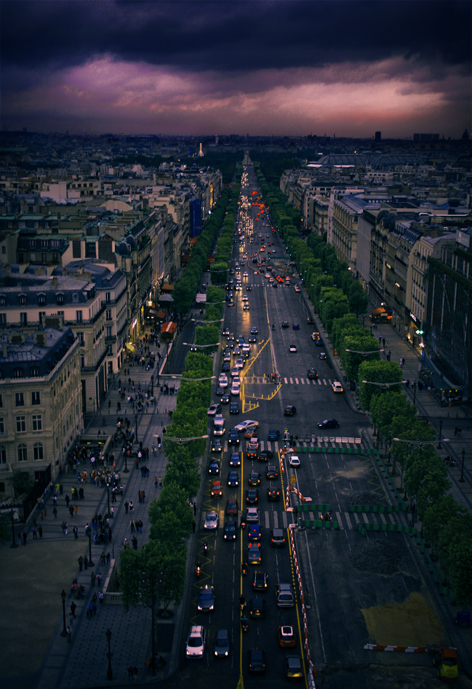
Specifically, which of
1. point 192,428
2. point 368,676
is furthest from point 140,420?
point 368,676

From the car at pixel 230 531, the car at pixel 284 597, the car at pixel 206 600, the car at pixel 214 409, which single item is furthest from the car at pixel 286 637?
the car at pixel 214 409

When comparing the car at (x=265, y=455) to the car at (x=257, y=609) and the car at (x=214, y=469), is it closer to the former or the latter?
the car at (x=214, y=469)

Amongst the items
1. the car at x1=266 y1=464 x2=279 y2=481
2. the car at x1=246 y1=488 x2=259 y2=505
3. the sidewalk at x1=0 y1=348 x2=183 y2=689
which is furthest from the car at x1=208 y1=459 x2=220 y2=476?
the sidewalk at x1=0 y1=348 x2=183 y2=689

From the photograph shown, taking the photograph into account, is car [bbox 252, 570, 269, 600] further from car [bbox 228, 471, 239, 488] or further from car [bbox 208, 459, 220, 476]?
car [bbox 208, 459, 220, 476]

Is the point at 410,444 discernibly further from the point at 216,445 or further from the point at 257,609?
the point at 257,609

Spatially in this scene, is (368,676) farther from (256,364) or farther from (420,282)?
(420,282)
